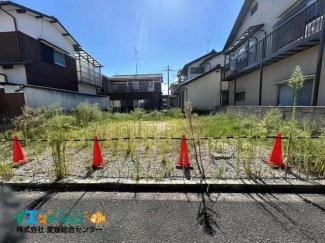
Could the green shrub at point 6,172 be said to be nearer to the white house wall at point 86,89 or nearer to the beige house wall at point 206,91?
the white house wall at point 86,89

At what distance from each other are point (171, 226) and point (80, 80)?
16.8m

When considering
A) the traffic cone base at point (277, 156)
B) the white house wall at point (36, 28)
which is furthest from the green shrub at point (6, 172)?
the white house wall at point (36, 28)

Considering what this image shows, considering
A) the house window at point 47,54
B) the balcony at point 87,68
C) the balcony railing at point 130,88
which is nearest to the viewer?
the house window at point 47,54

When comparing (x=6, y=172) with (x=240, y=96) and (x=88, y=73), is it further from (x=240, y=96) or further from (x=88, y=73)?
(x=88, y=73)

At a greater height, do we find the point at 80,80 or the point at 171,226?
the point at 80,80

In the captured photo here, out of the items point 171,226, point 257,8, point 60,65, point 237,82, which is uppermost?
point 257,8

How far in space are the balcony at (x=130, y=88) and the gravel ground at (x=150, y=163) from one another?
19.1 m

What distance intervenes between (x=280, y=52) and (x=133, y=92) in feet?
58.8

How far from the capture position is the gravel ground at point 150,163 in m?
2.96

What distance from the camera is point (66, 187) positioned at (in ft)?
8.93

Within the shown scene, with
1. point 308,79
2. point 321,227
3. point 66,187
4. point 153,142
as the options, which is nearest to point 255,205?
point 321,227

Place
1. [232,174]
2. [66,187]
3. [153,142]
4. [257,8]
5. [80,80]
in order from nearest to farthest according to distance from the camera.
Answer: [66,187], [232,174], [153,142], [257,8], [80,80]

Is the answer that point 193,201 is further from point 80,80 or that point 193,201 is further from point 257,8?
point 80,80

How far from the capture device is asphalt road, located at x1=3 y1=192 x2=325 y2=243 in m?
1.71
